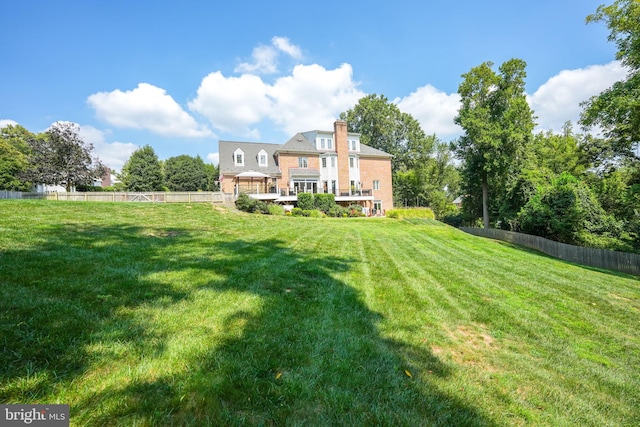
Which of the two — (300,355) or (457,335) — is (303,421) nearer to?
(300,355)

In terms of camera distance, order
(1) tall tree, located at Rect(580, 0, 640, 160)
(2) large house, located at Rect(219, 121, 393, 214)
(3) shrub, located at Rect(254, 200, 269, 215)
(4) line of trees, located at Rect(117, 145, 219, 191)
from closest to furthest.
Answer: (1) tall tree, located at Rect(580, 0, 640, 160)
(3) shrub, located at Rect(254, 200, 269, 215)
(2) large house, located at Rect(219, 121, 393, 214)
(4) line of trees, located at Rect(117, 145, 219, 191)

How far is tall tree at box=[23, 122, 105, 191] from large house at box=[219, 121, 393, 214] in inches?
495

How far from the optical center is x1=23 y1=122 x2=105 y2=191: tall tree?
2497 cm

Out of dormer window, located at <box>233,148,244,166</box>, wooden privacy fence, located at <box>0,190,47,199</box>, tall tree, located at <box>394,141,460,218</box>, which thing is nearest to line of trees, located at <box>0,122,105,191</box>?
wooden privacy fence, located at <box>0,190,47,199</box>

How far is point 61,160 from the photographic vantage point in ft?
83.8

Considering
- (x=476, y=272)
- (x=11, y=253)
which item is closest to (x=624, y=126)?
(x=476, y=272)

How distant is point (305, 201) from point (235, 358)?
2459 centimetres

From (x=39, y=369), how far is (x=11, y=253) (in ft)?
14.0

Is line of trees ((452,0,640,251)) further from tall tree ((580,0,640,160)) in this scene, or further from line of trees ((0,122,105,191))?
line of trees ((0,122,105,191))

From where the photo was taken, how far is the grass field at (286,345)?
1885mm

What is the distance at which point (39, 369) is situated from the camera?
1.91m

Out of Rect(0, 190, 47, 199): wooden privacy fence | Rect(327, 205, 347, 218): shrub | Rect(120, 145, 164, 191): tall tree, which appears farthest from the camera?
Rect(120, 145, 164, 191): tall tree

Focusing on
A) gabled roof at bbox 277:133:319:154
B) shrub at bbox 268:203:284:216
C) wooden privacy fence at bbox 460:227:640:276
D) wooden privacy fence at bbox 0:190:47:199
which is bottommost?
wooden privacy fence at bbox 460:227:640:276

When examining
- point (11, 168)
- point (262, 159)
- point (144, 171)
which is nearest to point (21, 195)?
point (11, 168)
